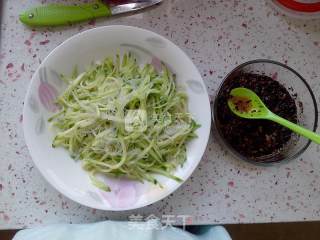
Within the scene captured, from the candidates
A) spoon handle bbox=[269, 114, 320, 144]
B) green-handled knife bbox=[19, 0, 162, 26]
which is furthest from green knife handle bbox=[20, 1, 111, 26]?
spoon handle bbox=[269, 114, 320, 144]

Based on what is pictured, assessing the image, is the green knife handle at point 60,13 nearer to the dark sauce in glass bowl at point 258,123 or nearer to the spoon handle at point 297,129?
the dark sauce in glass bowl at point 258,123

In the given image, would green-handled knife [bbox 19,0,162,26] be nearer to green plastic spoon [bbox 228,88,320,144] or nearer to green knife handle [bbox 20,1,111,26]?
green knife handle [bbox 20,1,111,26]

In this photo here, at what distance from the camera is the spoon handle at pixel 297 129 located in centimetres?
82

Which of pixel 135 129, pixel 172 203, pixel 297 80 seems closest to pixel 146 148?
pixel 135 129

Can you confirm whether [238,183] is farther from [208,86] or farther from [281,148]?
[208,86]

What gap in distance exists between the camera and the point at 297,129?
2.75 ft

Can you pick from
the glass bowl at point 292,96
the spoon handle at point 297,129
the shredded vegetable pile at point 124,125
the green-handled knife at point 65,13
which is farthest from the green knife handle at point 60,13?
the spoon handle at point 297,129

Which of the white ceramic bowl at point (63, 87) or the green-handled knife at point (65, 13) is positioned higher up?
the green-handled knife at point (65, 13)

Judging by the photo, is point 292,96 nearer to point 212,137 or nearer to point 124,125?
point 212,137

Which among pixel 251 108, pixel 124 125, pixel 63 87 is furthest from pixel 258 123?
pixel 63 87

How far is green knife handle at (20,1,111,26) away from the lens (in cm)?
90

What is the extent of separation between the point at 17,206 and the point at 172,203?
359mm

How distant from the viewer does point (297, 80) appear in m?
0.91

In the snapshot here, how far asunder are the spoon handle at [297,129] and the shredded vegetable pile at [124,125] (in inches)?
7.0
